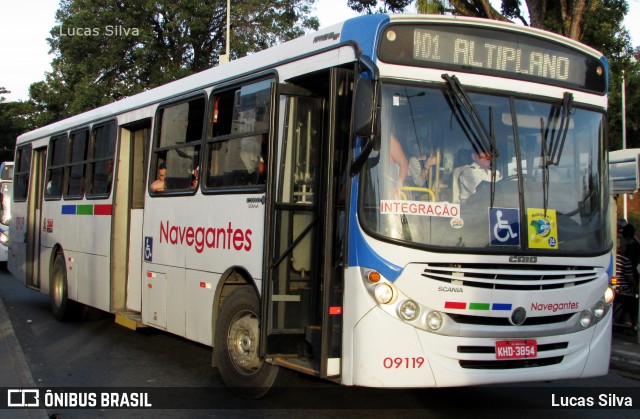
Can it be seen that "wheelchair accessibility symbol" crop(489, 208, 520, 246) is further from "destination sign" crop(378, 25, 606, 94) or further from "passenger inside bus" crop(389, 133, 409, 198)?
"destination sign" crop(378, 25, 606, 94)

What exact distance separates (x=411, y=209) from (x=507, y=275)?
920 millimetres

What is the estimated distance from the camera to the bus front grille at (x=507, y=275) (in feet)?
18.4

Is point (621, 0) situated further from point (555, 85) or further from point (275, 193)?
point (275, 193)

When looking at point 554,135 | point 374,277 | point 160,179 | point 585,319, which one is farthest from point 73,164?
point 585,319

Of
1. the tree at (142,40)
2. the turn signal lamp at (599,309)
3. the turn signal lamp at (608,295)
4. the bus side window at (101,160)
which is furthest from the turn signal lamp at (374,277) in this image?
the tree at (142,40)

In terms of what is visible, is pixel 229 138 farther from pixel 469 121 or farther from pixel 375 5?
pixel 375 5

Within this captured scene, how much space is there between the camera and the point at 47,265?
12727 mm

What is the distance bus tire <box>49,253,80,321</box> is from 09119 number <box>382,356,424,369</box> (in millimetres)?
7736

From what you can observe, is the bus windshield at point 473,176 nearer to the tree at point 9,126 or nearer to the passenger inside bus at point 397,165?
the passenger inside bus at point 397,165

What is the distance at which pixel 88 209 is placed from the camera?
10977 mm

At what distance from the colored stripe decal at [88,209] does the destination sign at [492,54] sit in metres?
5.67

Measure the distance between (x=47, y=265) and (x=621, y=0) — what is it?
1457 cm

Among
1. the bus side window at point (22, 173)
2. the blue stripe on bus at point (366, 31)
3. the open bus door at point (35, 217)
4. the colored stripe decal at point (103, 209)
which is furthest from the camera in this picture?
the bus side window at point (22, 173)

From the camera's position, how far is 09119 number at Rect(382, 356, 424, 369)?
5.47 meters
